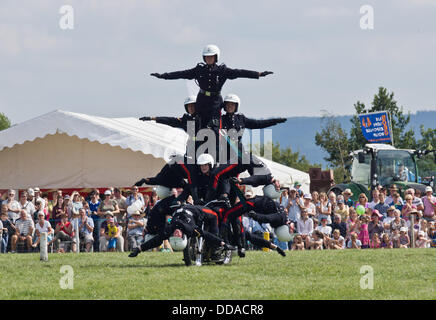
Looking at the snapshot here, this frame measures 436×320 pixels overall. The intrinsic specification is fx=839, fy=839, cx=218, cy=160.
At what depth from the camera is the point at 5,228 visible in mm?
20031

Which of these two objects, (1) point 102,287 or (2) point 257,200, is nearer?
(1) point 102,287

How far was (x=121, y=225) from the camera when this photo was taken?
20.7 m

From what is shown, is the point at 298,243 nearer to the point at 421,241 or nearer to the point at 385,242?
the point at 385,242

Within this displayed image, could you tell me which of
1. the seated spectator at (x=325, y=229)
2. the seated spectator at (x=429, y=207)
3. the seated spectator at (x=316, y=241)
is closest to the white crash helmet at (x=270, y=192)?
the seated spectator at (x=316, y=241)

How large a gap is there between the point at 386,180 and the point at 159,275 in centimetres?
1747

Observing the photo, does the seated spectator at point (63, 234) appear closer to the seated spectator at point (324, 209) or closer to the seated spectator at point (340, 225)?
the seated spectator at point (324, 209)

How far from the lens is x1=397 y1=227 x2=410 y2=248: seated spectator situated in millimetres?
19438

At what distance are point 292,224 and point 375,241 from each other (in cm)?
201

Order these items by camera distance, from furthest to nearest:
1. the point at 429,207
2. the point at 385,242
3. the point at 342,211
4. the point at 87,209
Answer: the point at 87,209 → the point at 429,207 → the point at 342,211 → the point at 385,242

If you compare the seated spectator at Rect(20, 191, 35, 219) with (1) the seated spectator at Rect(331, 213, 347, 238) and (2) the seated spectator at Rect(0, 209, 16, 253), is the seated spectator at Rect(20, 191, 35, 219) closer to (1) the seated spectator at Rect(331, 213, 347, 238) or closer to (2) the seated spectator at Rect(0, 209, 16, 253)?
(2) the seated spectator at Rect(0, 209, 16, 253)

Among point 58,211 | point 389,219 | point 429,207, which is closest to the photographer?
point 389,219

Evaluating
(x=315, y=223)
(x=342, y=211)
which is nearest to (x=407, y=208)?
(x=342, y=211)
